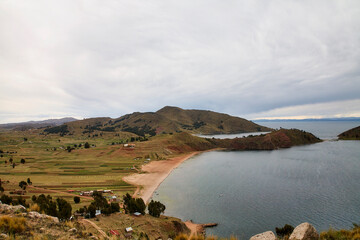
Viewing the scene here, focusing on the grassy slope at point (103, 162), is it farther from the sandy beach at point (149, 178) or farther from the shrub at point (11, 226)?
the shrub at point (11, 226)

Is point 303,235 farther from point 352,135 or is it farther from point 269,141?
point 352,135

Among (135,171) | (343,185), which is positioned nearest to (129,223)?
(135,171)

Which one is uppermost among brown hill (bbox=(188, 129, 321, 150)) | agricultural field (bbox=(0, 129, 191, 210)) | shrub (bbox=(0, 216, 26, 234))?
shrub (bbox=(0, 216, 26, 234))

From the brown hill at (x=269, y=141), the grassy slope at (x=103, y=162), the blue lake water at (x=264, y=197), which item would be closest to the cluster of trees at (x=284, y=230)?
the blue lake water at (x=264, y=197)

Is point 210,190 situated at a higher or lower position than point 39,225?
lower

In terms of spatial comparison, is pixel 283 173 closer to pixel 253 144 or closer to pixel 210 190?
pixel 210 190

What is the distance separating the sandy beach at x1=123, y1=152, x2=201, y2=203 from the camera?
60.4 meters

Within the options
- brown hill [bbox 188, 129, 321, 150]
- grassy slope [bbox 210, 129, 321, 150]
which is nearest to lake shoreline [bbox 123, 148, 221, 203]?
brown hill [bbox 188, 129, 321, 150]

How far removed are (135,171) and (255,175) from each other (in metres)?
54.2

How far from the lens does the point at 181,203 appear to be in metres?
51.6

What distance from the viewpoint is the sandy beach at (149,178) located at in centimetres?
6037

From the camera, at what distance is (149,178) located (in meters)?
77.8

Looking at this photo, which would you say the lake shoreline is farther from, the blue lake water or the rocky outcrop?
the rocky outcrop

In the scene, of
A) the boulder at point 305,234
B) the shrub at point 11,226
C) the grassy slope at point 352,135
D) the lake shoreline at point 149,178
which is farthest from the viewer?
the grassy slope at point 352,135
